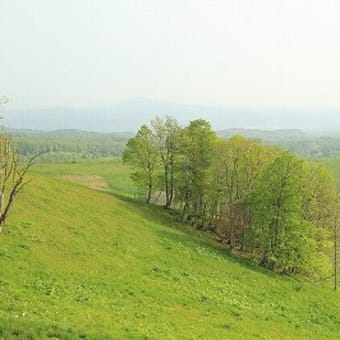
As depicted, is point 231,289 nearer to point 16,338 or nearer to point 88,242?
point 88,242

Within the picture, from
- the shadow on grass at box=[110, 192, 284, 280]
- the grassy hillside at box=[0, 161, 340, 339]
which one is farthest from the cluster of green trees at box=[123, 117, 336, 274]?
the grassy hillside at box=[0, 161, 340, 339]

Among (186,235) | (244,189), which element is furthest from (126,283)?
(244,189)

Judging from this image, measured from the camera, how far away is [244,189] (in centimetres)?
6166

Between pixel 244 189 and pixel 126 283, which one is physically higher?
pixel 244 189

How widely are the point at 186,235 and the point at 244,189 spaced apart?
1155cm

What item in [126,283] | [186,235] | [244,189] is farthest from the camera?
[244,189]

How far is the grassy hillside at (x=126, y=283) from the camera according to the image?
23827mm

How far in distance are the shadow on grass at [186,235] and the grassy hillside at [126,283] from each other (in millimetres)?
271

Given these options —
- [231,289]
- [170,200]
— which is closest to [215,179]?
[170,200]

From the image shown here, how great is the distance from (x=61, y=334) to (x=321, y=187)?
43.9 meters

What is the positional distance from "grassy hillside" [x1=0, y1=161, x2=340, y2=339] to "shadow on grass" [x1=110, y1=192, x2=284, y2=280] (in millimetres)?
271

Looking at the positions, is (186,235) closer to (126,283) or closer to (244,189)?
(244,189)

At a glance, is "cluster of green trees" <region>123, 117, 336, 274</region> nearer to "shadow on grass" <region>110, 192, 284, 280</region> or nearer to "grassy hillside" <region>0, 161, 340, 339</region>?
"shadow on grass" <region>110, 192, 284, 280</region>

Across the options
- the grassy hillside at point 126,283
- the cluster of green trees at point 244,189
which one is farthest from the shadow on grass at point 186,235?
the cluster of green trees at point 244,189
